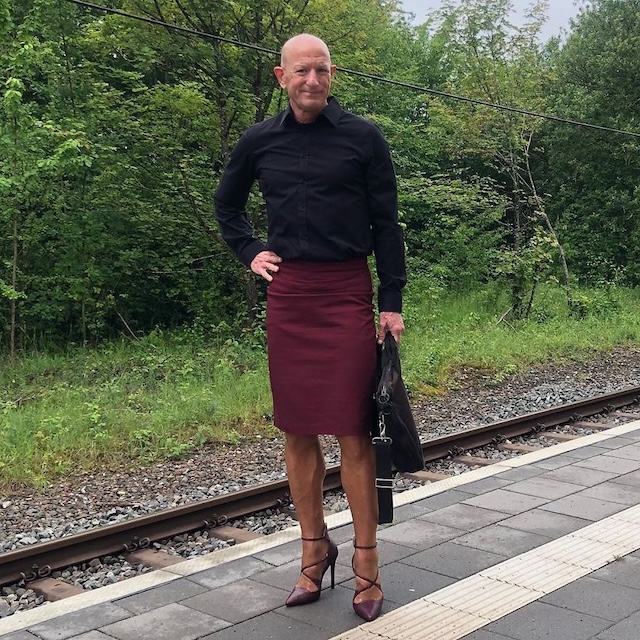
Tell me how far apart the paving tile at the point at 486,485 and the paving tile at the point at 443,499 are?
0.26 ft

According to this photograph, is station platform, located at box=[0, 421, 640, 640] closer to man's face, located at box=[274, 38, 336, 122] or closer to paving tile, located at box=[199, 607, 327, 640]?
paving tile, located at box=[199, 607, 327, 640]

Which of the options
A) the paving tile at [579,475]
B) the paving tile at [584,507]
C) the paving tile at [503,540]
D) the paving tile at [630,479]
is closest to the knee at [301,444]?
the paving tile at [503,540]

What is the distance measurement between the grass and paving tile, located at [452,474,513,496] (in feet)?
8.00

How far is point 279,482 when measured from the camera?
541cm

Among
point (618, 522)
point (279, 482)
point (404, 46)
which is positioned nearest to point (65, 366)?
point (279, 482)

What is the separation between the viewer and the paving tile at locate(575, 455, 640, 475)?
5738 mm

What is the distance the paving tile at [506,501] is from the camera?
4.80 m

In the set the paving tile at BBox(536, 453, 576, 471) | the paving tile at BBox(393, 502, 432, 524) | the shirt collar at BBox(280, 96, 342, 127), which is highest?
the shirt collar at BBox(280, 96, 342, 127)

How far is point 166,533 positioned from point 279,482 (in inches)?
38.2

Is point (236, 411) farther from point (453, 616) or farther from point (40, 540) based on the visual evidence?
point (453, 616)

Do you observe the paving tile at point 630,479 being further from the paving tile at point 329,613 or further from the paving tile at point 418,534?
the paving tile at point 329,613

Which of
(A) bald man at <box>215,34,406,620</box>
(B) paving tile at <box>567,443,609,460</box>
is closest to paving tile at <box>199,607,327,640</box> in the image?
(A) bald man at <box>215,34,406,620</box>

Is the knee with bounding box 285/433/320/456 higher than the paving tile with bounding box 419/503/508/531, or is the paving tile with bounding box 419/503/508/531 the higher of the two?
the knee with bounding box 285/433/320/456

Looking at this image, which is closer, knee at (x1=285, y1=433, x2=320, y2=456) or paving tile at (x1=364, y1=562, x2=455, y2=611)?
knee at (x1=285, y1=433, x2=320, y2=456)
